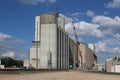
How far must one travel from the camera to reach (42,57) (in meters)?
196

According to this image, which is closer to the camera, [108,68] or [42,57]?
[108,68]

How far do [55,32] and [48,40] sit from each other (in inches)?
306

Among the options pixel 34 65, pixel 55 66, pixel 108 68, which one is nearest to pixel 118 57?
pixel 108 68

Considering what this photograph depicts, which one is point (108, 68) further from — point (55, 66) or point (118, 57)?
point (55, 66)

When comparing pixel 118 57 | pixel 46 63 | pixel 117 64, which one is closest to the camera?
pixel 117 64

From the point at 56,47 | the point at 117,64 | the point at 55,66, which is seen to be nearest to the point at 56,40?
the point at 56,47

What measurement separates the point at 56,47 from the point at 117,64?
63140 millimetres

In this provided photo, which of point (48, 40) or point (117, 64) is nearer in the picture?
point (117, 64)

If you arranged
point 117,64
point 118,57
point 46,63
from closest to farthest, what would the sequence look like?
point 117,64, point 118,57, point 46,63

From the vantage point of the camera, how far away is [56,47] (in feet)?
648

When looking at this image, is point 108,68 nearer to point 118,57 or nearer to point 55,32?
point 118,57

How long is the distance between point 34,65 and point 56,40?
24.1 metres

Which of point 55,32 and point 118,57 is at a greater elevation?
point 55,32

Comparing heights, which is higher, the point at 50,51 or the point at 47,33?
the point at 47,33
